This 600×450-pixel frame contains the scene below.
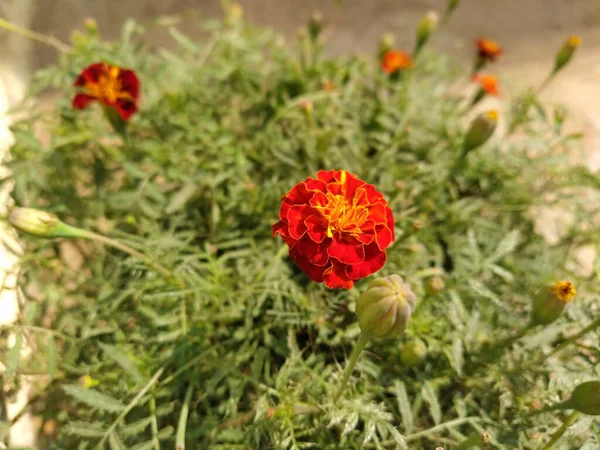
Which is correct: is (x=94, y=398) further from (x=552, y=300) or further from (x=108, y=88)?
(x=552, y=300)

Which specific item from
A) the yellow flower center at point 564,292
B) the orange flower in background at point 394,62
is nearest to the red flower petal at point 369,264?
the yellow flower center at point 564,292

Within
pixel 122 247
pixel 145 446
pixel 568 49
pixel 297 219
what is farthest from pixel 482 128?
pixel 145 446

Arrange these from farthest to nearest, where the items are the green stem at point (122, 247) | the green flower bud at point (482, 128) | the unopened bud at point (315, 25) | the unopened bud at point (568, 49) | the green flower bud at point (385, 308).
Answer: the unopened bud at point (315, 25), the unopened bud at point (568, 49), the green flower bud at point (482, 128), the green stem at point (122, 247), the green flower bud at point (385, 308)

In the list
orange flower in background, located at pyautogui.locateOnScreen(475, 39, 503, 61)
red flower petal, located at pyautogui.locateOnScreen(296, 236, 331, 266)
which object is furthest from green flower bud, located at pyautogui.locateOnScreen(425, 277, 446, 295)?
orange flower in background, located at pyautogui.locateOnScreen(475, 39, 503, 61)

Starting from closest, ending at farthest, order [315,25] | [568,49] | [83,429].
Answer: [83,429]
[568,49]
[315,25]

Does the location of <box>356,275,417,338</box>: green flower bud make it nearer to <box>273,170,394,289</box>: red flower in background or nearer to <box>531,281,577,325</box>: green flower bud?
<box>273,170,394,289</box>: red flower in background

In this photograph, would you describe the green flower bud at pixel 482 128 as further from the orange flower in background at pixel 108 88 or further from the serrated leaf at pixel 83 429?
the serrated leaf at pixel 83 429
